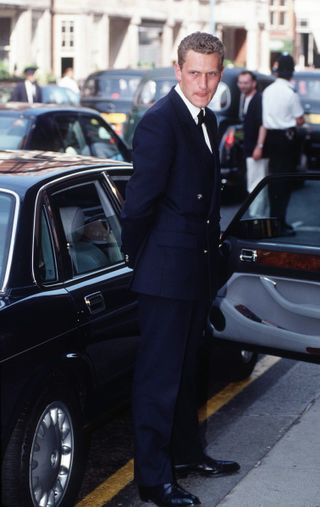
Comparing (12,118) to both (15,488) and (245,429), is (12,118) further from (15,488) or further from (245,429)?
(15,488)

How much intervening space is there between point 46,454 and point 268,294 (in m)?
1.68

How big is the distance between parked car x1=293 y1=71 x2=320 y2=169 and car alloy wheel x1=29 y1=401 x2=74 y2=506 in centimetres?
1509

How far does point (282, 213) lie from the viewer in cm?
906

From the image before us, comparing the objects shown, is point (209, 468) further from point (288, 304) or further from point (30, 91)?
point (30, 91)

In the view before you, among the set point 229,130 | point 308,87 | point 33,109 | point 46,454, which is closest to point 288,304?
point 46,454

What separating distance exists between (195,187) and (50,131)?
6.65m

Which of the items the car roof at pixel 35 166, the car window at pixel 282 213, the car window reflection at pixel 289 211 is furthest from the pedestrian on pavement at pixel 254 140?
the car roof at pixel 35 166

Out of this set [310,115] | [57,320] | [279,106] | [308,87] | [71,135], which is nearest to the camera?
[57,320]

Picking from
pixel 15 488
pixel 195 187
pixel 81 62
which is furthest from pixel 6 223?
pixel 81 62

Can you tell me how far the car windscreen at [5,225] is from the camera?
449cm

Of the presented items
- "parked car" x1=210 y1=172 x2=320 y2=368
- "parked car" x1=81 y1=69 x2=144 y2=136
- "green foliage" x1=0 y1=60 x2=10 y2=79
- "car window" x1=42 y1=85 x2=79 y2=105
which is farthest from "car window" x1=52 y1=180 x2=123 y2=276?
"green foliage" x1=0 y1=60 x2=10 y2=79

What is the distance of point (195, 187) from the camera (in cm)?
440

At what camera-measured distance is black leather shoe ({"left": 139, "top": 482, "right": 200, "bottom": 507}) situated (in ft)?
14.9

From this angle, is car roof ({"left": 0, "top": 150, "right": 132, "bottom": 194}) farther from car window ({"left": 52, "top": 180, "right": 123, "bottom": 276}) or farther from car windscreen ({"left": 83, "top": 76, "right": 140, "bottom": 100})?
car windscreen ({"left": 83, "top": 76, "right": 140, "bottom": 100})
